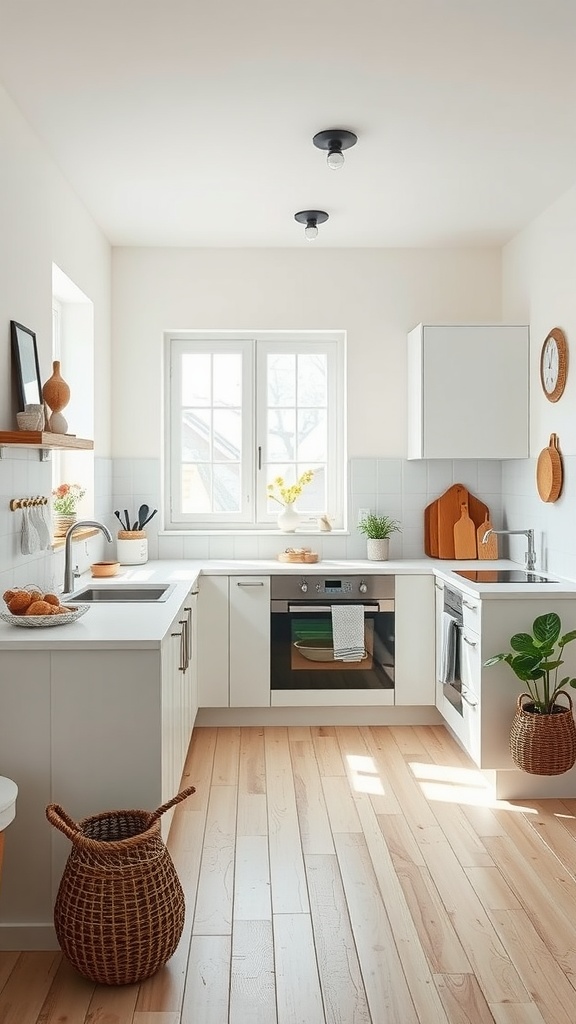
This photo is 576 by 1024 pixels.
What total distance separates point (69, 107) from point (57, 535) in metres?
1.79

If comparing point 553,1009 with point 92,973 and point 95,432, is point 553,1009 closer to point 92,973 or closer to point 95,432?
point 92,973

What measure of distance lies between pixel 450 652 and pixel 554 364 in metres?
1.49

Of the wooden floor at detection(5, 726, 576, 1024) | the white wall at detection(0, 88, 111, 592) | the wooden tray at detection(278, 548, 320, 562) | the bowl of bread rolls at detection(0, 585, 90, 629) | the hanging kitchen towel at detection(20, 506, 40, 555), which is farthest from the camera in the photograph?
the wooden tray at detection(278, 548, 320, 562)

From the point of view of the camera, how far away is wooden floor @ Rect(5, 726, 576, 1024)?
Result: 2229mm

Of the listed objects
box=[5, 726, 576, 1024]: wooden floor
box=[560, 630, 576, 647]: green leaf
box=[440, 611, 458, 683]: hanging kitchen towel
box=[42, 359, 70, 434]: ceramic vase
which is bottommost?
box=[5, 726, 576, 1024]: wooden floor

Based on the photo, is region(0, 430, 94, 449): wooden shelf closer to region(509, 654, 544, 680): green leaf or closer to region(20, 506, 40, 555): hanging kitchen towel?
region(20, 506, 40, 555): hanging kitchen towel

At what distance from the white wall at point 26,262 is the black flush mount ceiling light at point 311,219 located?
1.08 meters

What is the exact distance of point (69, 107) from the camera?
10.3ft

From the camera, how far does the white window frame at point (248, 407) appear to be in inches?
204

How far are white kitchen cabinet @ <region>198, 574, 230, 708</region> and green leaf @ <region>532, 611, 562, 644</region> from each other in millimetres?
1673

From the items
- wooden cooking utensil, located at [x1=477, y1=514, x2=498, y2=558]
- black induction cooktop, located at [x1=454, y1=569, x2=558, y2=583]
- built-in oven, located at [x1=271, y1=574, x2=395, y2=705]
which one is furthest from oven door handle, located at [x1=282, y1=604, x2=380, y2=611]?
wooden cooking utensil, located at [x1=477, y1=514, x2=498, y2=558]

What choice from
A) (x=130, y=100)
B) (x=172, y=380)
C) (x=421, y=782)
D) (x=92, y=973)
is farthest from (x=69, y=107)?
(x=421, y=782)

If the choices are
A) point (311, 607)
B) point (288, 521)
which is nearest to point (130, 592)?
point (311, 607)

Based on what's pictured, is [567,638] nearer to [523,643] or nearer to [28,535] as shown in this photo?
[523,643]
